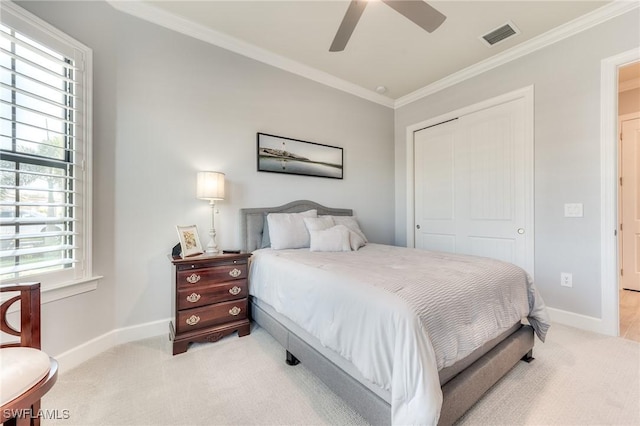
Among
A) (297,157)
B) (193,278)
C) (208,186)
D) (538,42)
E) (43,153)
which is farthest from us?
(297,157)

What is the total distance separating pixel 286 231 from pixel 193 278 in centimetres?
98

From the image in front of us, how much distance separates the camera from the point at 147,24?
2361 millimetres

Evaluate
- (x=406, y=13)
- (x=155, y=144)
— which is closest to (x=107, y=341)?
(x=155, y=144)

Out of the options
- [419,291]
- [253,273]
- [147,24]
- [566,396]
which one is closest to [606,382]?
[566,396]

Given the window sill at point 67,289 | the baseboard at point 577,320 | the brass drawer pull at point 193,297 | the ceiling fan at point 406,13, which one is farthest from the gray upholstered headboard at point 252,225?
the baseboard at point 577,320

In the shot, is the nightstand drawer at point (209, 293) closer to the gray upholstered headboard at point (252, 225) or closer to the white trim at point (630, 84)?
the gray upholstered headboard at point (252, 225)

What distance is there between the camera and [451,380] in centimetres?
129

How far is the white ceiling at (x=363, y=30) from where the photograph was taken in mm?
2320

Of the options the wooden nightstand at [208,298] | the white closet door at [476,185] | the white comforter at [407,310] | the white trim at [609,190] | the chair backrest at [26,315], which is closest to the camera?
the white comforter at [407,310]

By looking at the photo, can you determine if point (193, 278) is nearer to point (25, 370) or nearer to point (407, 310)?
point (25, 370)

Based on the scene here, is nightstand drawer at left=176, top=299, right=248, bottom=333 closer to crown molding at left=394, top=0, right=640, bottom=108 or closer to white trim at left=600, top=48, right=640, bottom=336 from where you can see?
white trim at left=600, top=48, right=640, bottom=336

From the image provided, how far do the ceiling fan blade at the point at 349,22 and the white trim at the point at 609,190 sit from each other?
2341mm

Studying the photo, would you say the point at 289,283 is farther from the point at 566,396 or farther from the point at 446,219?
the point at 446,219

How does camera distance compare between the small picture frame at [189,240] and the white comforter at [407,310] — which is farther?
the small picture frame at [189,240]
